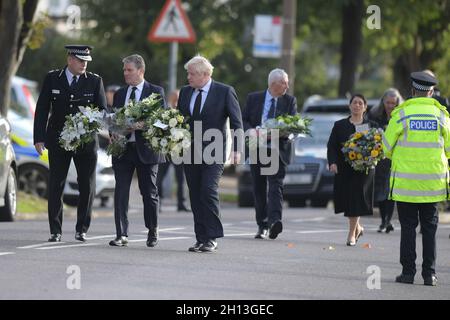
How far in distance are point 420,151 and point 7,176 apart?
6.87m

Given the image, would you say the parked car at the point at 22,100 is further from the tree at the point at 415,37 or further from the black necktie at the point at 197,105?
the tree at the point at 415,37

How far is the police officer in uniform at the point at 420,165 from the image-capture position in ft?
40.1

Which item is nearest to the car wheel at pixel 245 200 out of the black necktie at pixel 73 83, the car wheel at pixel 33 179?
the car wheel at pixel 33 179

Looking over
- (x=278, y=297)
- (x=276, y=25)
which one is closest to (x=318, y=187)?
(x=276, y=25)

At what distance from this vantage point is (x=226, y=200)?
30.1 metres

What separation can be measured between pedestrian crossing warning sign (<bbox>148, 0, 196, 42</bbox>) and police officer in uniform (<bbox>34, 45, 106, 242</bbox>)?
984cm

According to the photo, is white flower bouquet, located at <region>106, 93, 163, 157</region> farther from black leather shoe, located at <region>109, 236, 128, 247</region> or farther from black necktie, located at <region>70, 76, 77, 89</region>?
black leather shoe, located at <region>109, 236, 128, 247</region>

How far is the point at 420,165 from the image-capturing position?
1224cm

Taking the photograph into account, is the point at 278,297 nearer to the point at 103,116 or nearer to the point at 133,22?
the point at 103,116

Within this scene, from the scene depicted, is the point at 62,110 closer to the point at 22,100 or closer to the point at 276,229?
the point at 276,229

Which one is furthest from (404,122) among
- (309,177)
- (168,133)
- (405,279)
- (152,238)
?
(309,177)

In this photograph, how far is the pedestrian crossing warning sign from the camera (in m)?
24.3

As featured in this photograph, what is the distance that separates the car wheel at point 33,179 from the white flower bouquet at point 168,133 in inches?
352

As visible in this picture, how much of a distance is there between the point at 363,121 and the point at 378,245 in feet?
4.91
